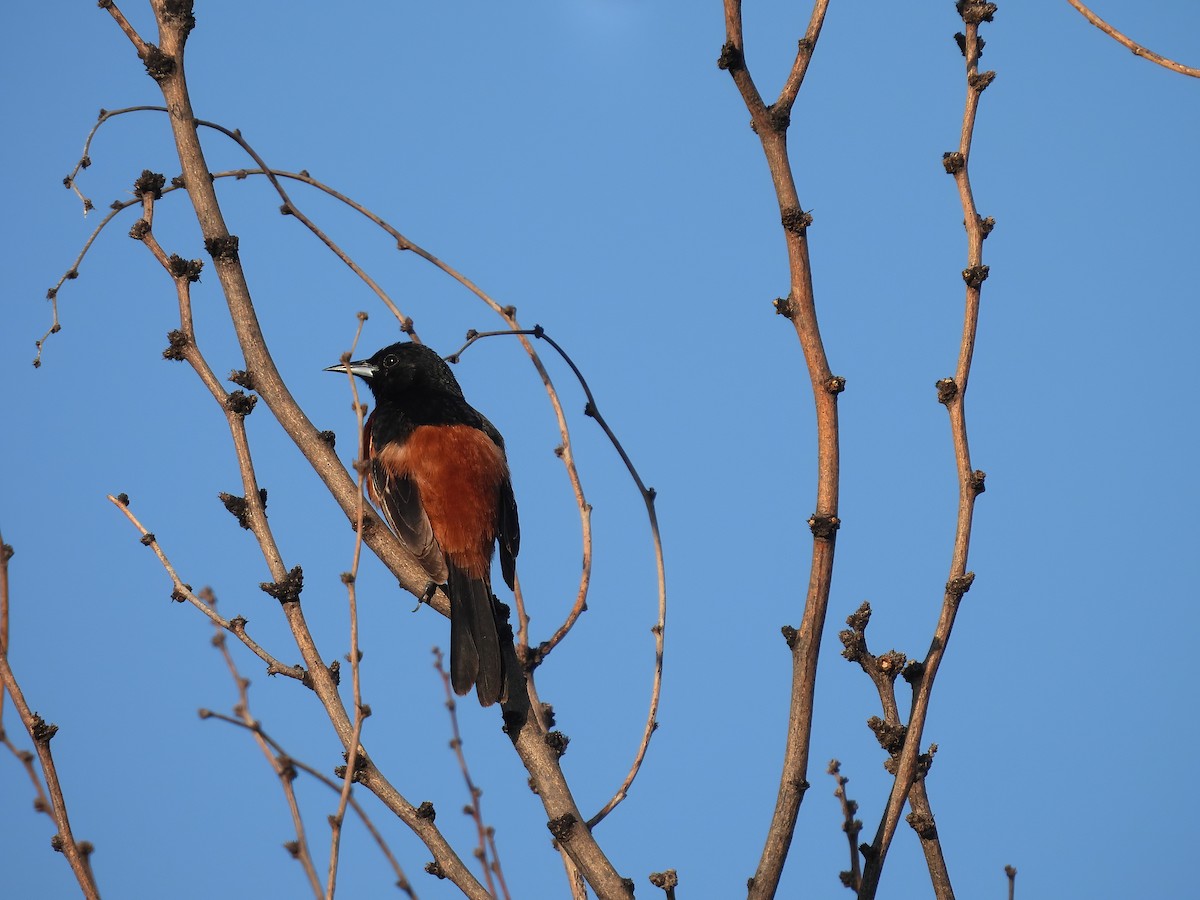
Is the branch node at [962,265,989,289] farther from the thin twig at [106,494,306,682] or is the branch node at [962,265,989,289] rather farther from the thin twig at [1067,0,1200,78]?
the thin twig at [106,494,306,682]

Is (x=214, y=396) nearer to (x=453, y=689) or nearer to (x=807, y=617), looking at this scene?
(x=453, y=689)

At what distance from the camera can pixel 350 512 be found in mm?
3414

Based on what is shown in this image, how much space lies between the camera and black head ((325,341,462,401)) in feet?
18.9

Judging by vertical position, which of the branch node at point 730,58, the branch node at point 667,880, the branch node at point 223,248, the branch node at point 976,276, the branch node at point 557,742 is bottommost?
the branch node at point 667,880

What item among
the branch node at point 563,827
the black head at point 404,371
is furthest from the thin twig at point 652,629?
the black head at point 404,371

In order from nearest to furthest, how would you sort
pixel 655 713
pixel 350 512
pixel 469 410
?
pixel 655 713 < pixel 350 512 < pixel 469 410

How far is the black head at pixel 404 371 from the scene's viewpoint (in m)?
5.76

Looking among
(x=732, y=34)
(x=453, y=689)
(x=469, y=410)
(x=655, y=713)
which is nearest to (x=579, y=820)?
(x=655, y=713)

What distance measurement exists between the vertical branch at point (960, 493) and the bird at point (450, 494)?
1.73 m

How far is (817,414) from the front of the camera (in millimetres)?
2393

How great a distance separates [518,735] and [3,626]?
1202 millimetres

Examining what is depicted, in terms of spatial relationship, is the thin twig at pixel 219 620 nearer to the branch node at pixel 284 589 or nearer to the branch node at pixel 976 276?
the branch node at pixel 284 589

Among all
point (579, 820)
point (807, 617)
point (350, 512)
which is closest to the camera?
point (807, 617)

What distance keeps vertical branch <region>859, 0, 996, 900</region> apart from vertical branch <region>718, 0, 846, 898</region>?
0.59 ft
